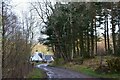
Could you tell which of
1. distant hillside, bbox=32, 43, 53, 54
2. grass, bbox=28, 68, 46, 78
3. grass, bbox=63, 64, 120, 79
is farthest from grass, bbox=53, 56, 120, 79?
distant hillside, bbox=32, 43, 53, 54

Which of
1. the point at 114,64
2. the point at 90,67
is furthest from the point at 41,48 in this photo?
the point at 90,67

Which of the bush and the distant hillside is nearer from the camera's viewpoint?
the distant hillside

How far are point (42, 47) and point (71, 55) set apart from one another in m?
1.40

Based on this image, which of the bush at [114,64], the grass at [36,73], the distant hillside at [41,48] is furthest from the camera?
the bush at [114,64]

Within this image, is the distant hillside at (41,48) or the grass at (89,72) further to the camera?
the grass at (89,72)

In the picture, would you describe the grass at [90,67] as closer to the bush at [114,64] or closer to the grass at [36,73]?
the bush at [114,64]

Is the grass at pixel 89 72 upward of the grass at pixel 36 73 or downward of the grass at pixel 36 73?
downward

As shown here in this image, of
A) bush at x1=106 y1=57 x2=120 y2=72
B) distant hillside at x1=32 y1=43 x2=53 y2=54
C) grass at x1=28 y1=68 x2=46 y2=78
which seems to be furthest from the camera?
bush at x1=106 y1=57 x2=120 y2=72

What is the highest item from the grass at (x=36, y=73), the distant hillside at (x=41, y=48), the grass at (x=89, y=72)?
the distant hillside at (x=41, y=48)

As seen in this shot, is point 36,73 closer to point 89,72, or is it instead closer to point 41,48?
point 41,48

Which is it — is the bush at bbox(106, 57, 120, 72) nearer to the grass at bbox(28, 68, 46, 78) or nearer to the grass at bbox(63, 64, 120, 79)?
the grass at bbox(63, 64, 120, 79)

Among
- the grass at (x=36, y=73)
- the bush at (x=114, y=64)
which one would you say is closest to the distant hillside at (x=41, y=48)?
the grass at (x=36, y=73)

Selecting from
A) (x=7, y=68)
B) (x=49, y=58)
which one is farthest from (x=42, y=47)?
(x=7, y=68)

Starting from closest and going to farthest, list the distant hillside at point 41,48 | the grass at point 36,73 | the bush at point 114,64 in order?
the distant hillside at point 41,48 < the grass at point 36,73 < the bush at point 114,64
